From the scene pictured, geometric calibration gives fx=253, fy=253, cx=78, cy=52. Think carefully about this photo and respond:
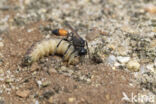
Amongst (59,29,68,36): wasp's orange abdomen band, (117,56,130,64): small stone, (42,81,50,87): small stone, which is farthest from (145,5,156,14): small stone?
(42,81,50,87): small stone

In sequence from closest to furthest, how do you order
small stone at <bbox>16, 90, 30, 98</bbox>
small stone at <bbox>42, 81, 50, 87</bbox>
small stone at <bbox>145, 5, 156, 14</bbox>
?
small stone at <bbox>16, 90, 30, 98</bbox> → small stone at <bbox>42, 81, 50, 87</bbox> → small stone at <bbox>145, 5, 156, 14</bbox>

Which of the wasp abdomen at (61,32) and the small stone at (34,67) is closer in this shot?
the small stone at (34,67)

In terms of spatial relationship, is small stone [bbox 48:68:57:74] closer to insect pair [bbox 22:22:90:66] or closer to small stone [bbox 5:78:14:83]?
insect pair [bbox 22:22:90:66]

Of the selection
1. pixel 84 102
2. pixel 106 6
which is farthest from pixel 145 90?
pixel 106 6

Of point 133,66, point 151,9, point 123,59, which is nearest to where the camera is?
point 133,66

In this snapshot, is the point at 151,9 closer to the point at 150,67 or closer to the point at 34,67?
the point at 150,67

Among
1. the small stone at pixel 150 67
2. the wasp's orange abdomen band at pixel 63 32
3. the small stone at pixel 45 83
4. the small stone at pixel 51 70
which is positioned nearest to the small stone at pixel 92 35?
the wasp's orange abdomen band at pixel 63 32

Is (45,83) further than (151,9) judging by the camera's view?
No

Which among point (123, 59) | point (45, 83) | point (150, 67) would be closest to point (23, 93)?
point (45, 83)

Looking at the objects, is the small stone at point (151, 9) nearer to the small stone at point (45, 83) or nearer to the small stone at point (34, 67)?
the small stone at point (34, 67)

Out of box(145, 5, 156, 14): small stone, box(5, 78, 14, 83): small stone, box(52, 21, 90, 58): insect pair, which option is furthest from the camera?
box(145, 5, 156, 14): small stone
